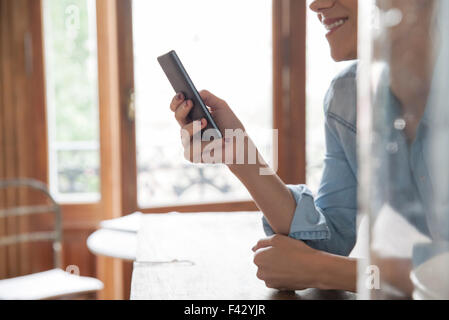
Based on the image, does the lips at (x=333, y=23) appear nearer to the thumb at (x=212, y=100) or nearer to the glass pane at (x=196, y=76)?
the thumb at (x=212, y=100)

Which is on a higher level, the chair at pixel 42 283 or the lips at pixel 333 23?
the lips at pixel 333 23

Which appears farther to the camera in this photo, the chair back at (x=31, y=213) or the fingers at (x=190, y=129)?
the chair back at (x=31, y=213)

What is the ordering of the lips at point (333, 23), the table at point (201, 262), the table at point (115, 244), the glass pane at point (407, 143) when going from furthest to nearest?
1. the table at point (115, 244)
2. the lips at point (333, 23)
3. the table at point (201, 262)
4. the glass pane at point (407, 143)

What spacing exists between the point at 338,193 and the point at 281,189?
147mm

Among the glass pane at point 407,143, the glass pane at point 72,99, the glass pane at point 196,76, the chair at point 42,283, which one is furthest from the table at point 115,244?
the glass pane at point 407,143

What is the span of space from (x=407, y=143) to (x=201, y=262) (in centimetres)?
51

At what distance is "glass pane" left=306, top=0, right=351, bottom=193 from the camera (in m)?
2.21

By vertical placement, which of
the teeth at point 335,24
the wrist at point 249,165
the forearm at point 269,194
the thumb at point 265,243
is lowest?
the thumb at point 265,243

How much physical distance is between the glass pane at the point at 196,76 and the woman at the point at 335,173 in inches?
51.1

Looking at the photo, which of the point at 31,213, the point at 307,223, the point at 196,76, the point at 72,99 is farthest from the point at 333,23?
the point at 31,213

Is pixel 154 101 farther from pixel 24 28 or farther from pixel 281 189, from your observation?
pixel 281 189

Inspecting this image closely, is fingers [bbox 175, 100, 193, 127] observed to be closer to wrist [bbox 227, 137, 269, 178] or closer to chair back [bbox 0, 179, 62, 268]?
wrist [bbox 227, 137, 269, 178]

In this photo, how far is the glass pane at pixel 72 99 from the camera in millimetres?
2070

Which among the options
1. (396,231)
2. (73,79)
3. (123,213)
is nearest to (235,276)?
(396,231)
